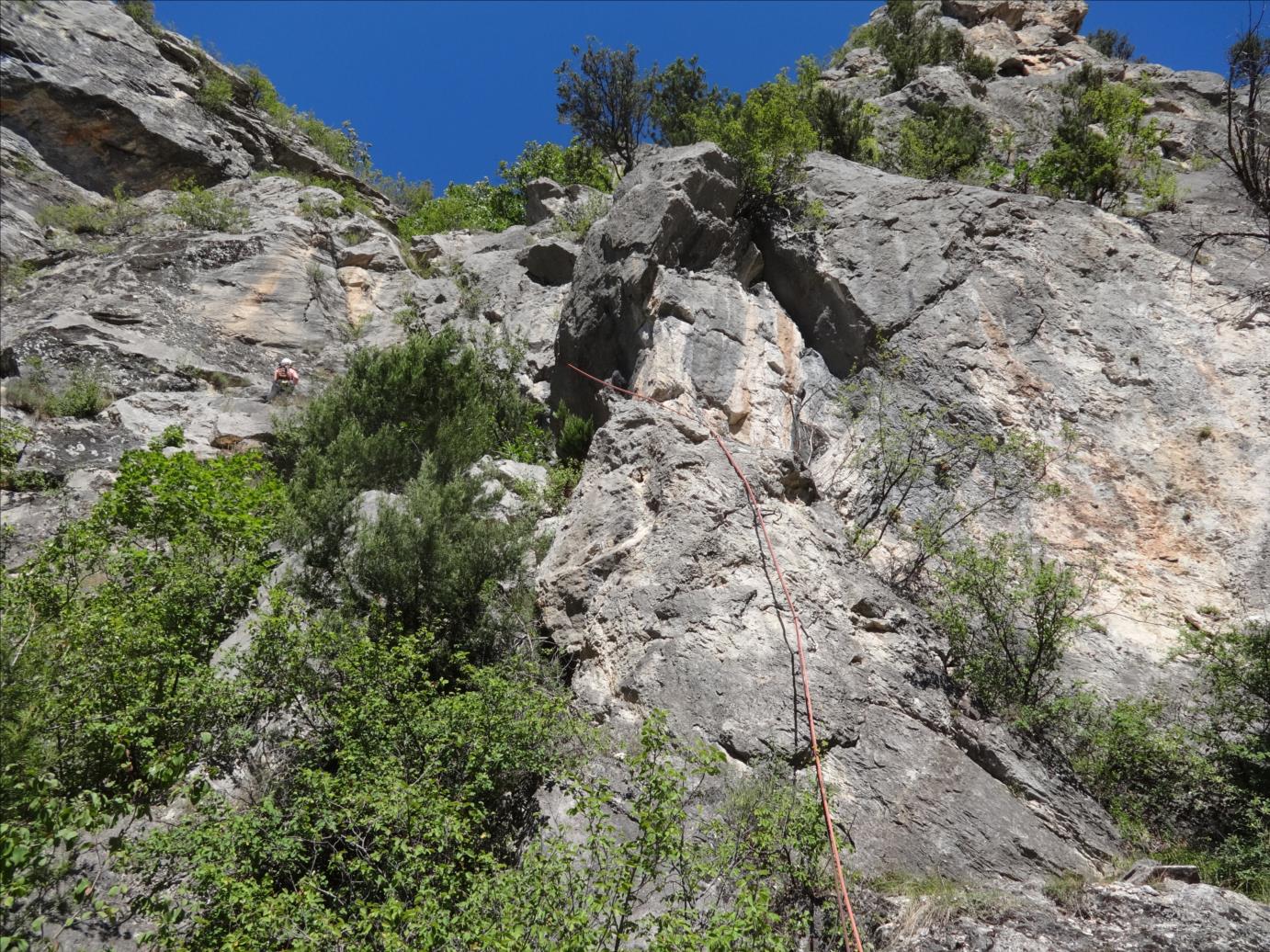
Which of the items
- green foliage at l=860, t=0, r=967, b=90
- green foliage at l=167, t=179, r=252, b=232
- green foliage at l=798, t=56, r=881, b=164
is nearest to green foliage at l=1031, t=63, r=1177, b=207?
green foliage at l=798, t=56, r=881, b=164

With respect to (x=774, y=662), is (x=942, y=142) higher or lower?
higher

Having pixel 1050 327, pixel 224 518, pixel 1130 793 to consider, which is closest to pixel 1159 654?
pixel 1130 793

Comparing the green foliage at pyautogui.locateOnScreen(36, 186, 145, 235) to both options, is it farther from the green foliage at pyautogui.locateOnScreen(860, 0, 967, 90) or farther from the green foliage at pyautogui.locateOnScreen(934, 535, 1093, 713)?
the green foliage at pyautogui.locateOnScreen(860, 0, 967, 90)

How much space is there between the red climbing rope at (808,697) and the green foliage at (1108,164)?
342 inches

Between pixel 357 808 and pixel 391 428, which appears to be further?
pixel 391 428

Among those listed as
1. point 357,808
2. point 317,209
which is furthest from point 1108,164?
point 317,209

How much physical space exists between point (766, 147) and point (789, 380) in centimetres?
511

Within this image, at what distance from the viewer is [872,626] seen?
8.19m

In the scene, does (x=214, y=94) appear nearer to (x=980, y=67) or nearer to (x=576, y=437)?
→ (x=576, y=437)

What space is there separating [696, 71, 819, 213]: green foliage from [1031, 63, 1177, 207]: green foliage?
175 inches

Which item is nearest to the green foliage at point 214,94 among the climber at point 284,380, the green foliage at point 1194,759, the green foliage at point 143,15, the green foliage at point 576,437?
the green foliage at point 143,15

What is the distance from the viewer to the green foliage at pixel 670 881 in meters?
4.46

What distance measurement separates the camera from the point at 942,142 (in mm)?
16531

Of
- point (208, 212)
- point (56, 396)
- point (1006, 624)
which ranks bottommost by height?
point (56, 396)
